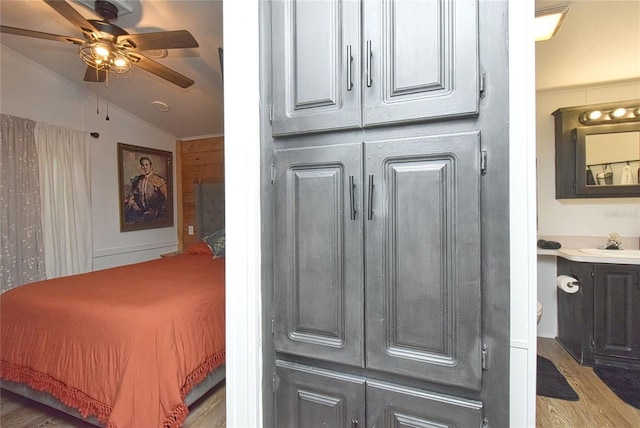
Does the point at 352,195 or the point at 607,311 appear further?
the point at 607,311

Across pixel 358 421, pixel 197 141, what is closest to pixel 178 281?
pixel 358 421

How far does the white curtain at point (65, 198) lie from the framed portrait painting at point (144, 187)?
16.1 inches

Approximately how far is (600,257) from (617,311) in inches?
16.4

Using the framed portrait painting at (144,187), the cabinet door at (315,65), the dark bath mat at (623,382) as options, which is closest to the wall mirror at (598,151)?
the dark bath mat at (623,382)

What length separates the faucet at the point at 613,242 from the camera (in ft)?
8.62

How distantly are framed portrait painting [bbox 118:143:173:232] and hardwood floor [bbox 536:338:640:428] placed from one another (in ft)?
14.6

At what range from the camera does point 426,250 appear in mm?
885

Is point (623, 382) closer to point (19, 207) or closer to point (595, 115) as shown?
point (595, 115)

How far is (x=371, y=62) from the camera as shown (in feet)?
3.07

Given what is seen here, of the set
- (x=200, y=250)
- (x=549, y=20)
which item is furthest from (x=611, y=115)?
(x=200, y=250)

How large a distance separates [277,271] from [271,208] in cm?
21

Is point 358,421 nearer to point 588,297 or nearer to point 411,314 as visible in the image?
point 411,314

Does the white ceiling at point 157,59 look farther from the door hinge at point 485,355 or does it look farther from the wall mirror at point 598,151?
the wall mirror at point 598,151

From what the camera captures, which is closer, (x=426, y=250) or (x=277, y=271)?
(x=426, y=250)
